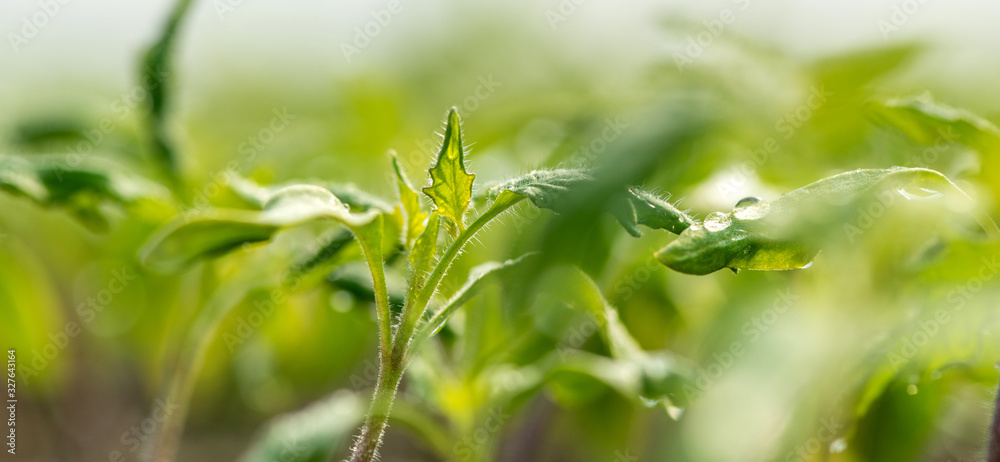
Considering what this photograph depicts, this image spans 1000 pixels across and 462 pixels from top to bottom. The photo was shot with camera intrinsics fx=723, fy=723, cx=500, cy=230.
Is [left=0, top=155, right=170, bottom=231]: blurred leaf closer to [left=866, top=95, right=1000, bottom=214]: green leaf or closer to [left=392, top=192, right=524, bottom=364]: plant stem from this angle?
[left=392, top=192, right=524, bottom=364]: plant stem

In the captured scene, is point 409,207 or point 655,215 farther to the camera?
point 409,207

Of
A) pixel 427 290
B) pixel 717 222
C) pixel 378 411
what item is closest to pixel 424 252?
pixel 427 290

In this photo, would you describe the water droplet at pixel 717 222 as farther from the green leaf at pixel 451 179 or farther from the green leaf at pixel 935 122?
the green leaf at pixel 935 122

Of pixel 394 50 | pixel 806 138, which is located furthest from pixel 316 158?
pixel 394 50

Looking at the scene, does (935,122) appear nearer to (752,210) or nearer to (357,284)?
(752,210)

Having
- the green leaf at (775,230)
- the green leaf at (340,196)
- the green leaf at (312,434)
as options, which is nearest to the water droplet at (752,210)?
the green leaf at (775,230)

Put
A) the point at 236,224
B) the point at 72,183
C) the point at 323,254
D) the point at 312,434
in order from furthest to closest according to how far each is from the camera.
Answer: the point at 312,434
the point at 72,183
the point at 323,254
the point at 236,224
